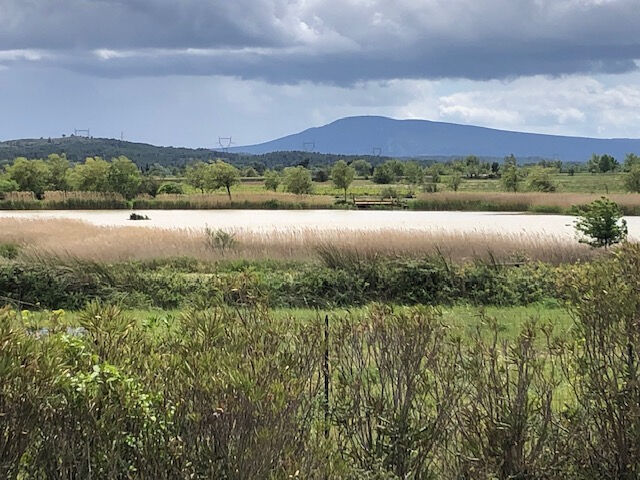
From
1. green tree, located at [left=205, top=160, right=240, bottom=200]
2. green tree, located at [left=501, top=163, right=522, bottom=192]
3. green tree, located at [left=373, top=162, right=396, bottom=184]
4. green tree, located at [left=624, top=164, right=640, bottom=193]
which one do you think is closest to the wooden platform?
green tree, located at [left=501, top=163, right=522, bottom=192]

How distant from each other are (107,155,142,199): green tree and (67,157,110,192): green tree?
1.99 ft

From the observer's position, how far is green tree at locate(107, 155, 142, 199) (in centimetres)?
6494

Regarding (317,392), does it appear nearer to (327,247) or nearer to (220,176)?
(327,247)

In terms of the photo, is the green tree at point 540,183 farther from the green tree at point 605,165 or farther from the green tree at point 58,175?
the green tree at point 605,165

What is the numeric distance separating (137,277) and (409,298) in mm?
5277

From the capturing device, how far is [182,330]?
3.31 metres

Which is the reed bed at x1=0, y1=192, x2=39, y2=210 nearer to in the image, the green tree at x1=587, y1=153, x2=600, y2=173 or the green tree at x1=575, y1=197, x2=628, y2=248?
the green tree at x1=575, y1=197, x2=628, y2=248

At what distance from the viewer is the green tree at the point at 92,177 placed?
→ 217ft

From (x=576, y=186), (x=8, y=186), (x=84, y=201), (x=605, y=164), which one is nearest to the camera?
(x=84, y=201)

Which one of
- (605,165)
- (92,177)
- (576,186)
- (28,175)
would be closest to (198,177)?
(92,177)

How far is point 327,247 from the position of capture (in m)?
16.2

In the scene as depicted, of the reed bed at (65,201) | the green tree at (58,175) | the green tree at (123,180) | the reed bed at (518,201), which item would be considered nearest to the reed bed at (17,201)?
the reed bed at (65,201)

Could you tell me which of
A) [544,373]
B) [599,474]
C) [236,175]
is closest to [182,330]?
[544,373]

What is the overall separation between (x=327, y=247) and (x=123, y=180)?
5247cm
